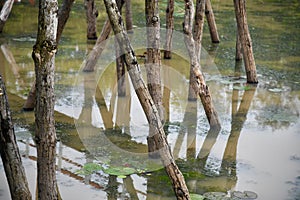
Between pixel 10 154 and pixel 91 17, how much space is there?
6508 mm

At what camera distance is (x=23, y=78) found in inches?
339

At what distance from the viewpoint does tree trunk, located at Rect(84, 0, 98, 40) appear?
33.9 feet

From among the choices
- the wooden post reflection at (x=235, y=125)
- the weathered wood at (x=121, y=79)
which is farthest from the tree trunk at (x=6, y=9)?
the wooden post reflection at (x=235, y=125)

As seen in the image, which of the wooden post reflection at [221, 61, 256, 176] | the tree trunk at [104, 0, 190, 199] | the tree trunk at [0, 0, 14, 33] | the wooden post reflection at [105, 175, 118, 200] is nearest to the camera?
the tree trunk at [104, 0, 190, 199]

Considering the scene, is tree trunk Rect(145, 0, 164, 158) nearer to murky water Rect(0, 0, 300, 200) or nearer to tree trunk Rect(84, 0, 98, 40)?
murky water Rect(0, 0, 300, 200)

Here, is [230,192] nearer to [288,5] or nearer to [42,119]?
[42,119]

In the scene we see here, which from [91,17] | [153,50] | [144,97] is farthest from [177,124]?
[91,17]

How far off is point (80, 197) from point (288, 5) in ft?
37.5

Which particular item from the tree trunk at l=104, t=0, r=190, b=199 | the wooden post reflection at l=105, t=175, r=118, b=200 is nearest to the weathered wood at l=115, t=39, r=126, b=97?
the wooden post reflection at l=105, t=175, r=118, b=200

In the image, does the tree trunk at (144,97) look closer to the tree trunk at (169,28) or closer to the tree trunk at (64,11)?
the tree trunk at (64,11)

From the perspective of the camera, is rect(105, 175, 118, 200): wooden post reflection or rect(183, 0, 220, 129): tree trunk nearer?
rect(105, 175, 118, 200): wooden post reflection

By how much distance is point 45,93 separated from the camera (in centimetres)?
434

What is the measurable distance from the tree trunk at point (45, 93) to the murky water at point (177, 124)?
2.61ft

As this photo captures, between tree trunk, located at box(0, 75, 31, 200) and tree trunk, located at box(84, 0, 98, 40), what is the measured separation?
19.9 ft
